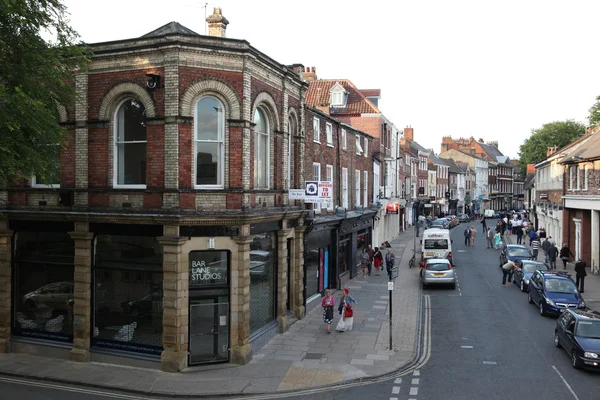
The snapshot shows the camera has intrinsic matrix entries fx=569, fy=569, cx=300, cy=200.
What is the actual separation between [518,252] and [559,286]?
11880 mm

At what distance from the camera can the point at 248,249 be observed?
1655cm

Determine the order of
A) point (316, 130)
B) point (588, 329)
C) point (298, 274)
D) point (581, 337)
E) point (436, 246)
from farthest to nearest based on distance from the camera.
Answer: point (436, 246)
point (316, 130)
point (298, 274)
point (588, 329)
point (581, 337)

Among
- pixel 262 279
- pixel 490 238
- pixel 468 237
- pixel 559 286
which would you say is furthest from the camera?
pixel 468 237

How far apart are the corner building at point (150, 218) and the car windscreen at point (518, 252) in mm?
21435

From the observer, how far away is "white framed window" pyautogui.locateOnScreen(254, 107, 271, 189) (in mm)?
17922

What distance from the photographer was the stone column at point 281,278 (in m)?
19.5

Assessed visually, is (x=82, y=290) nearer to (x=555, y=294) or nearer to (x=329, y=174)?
(x=329, y=174)

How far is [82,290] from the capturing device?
16656mm

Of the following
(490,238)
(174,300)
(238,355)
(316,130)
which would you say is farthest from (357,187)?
(490,238)

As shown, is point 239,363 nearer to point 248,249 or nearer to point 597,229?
point 248,249

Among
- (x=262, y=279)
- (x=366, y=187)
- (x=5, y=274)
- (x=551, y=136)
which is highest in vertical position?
(x=551, y=136)

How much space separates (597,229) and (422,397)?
80.9 feet

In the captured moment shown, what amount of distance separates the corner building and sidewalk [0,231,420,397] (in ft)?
1.72

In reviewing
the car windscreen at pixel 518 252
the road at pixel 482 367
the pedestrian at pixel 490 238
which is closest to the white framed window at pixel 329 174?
the road at pixel 482 367
